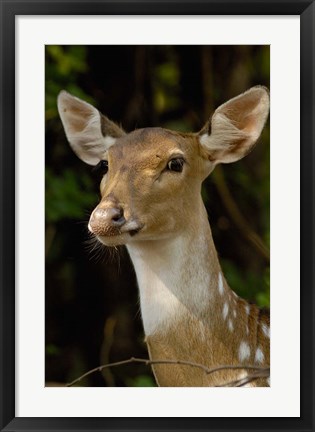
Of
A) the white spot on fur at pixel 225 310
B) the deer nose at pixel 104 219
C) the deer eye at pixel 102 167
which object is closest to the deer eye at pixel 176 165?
the deer eye at pixel 102 167

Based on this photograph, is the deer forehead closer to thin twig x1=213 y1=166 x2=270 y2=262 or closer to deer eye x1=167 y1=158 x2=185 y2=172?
deer eye x1=167 y1=158 x2=185 y2=172

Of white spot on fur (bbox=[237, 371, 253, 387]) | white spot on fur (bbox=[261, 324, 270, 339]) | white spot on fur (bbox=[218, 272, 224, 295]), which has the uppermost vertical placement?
white spot on fur (bbox=[218, 272, 224, 295])

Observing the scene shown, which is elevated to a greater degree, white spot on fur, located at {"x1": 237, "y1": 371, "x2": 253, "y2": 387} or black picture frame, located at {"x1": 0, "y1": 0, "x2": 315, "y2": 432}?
black picture frame, located at {"x1": 0, "y1": 0, "x2": 315, "y2": 432}

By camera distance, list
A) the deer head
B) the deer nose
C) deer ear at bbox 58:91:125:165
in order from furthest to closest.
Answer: deer ear at bbox 58:91:125:165 < the deer head < the deer nose

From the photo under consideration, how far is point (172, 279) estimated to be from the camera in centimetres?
394

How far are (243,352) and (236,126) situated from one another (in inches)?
33.2

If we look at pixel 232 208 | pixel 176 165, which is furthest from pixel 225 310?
pixel 232 208

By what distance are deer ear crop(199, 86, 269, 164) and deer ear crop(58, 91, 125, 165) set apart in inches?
14.4

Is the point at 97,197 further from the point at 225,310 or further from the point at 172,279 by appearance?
the point at 225,310

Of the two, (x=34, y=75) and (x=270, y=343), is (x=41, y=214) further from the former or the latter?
(x=270, y=343)

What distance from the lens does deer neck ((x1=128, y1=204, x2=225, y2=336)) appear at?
3.93 m

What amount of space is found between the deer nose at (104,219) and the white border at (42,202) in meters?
0.42

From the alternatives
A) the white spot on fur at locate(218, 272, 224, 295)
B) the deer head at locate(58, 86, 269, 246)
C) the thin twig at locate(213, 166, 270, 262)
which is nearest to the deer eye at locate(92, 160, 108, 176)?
the deer head at locate(58, 86, 269, 246)

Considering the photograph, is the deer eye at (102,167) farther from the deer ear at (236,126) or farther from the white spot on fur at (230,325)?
the white spot on fur at (230,325)
